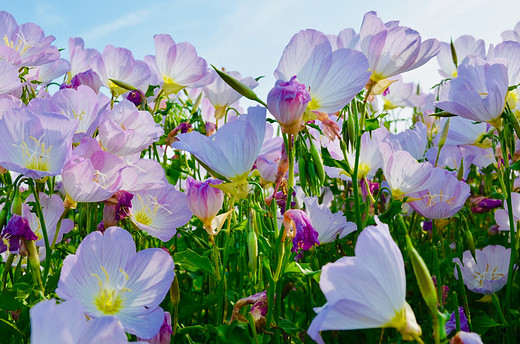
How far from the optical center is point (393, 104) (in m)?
2.96

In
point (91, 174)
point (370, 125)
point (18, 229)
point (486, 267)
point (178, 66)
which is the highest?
point (178, 66)

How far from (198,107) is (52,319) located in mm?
1503

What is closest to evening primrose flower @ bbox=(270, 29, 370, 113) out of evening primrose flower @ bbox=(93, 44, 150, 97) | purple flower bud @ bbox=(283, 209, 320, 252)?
purple flower bud @ bbox=(283, 209, 320, 252)

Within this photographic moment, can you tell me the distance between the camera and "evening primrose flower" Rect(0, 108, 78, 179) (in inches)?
41.3

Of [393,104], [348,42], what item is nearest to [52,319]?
[348,42]

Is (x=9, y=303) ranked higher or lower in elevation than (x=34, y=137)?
lower

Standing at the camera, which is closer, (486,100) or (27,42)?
(486,100)

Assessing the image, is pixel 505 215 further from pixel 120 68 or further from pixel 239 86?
pixel 120 68

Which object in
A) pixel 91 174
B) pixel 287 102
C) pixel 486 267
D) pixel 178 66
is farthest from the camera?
pixel 178 66

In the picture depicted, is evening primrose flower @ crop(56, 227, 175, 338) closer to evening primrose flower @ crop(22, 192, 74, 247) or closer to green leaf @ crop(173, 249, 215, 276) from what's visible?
green leaf @ crop(173, 249, 215, 276)

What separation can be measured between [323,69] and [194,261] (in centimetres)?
55

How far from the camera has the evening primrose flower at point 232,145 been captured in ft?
3.26

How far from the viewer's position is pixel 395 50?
1232 mm

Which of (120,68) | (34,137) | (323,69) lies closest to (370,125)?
(323,69)
